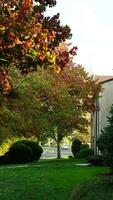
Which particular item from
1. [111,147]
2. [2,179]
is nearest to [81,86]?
[2,179]

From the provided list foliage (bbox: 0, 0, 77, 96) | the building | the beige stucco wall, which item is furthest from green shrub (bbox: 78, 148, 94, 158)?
foliage (bbox: 0, 0, 77, 96)

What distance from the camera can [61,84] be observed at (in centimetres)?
4181

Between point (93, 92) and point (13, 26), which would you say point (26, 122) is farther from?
point (13, 26)

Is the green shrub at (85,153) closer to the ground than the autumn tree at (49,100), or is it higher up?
closer to the ground

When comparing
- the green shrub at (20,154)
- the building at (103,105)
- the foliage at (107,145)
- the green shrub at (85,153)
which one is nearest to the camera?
the foliage at (107,145)

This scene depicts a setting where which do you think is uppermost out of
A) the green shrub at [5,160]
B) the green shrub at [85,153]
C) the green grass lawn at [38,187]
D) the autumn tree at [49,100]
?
the autumn tree at [49,100]

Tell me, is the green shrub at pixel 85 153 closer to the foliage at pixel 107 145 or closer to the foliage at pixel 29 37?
the foliage at pixel 107 145

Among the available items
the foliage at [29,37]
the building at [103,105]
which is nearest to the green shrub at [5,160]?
the building at [103,105]

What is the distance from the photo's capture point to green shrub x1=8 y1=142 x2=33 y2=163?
39.4 meters

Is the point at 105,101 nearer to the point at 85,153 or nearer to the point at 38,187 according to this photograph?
the point at 85,153

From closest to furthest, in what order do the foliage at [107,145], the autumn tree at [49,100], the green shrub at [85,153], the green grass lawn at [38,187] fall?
the green grass lawn at [38,187], the foliage at [107,145], the autumn tree at [49,100], the green shrub at [85,153]

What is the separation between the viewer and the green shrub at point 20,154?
129ft

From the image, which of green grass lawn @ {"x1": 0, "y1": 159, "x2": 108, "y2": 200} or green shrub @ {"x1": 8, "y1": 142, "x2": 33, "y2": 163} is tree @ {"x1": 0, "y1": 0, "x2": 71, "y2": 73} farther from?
green shrub @ {"x1": 8, "y1": 142, "x2": 33, "y2": 163}

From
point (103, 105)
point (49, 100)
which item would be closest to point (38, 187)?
point (49, 100)
